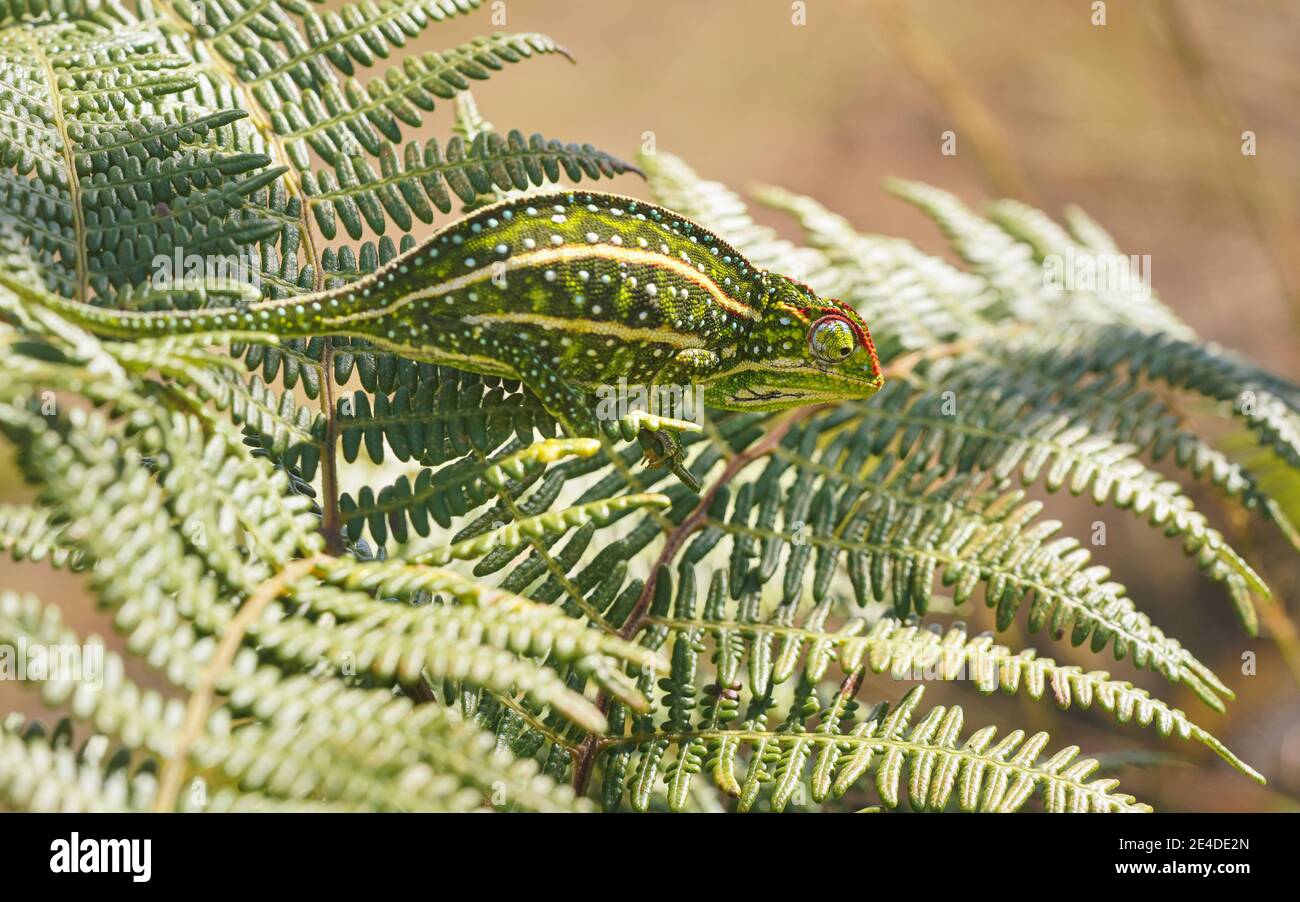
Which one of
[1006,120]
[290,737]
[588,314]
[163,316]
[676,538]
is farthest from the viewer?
[1006,120]

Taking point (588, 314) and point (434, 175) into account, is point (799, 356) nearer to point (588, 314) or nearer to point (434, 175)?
point (588, 314)

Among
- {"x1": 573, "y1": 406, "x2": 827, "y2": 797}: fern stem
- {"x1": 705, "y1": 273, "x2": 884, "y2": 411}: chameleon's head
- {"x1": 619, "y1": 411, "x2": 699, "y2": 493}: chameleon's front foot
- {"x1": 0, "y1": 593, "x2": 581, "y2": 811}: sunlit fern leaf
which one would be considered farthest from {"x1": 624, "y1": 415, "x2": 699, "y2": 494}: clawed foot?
{"x1": 0, "y1": 593, "x2": 581, "y2": 811}: sunlit fern leaf

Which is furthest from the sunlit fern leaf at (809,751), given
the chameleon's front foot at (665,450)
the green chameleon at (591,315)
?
the green chameleon at (591,315)

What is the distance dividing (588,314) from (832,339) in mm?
637

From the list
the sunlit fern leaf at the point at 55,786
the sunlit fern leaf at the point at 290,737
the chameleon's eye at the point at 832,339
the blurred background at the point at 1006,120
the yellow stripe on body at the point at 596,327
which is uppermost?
the blurred background at the point at 1006,120

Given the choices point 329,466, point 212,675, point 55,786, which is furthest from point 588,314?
point 55,786

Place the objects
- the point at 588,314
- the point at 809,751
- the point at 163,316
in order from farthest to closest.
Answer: the point at 588,314, the point at 809,751, the point at 163,316

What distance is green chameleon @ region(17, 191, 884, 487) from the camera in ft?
7.25

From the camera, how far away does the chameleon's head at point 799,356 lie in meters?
2.68

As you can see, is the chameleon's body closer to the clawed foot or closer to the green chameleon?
the green chameleon

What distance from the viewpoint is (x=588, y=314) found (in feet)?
7.94

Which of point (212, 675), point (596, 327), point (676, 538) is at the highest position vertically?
point (596, 327)

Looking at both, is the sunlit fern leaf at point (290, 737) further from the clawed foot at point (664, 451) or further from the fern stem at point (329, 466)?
the clawed foot at point (664, 451)

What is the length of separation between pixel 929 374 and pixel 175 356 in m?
2.23
